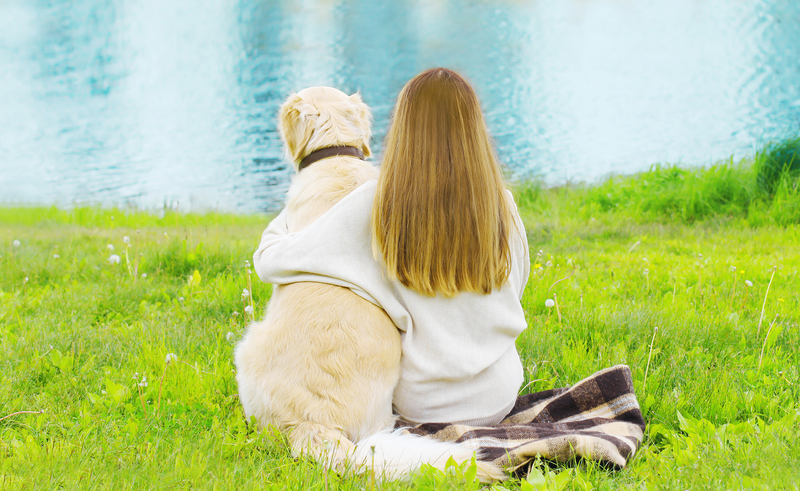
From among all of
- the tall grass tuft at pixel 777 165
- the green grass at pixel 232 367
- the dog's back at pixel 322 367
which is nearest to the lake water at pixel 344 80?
the tall grass tuft at pixel 777 165

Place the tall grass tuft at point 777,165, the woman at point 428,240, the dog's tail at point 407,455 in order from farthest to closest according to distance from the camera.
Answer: the tall grass tuft at point 777,165 → the woman at point 428,240 → the dog's tail at point 407,455

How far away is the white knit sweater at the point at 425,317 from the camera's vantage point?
2176mm

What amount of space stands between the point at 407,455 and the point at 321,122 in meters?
1.64

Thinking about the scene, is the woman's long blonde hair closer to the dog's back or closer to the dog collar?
the dog's back

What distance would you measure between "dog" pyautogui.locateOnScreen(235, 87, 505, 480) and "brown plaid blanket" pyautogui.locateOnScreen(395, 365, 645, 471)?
0.47 ft

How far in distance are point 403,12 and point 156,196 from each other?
19.9 meters

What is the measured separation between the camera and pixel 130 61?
83.2 ft

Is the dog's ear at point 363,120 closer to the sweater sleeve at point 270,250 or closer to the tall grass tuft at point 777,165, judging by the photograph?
the sweater sleeve at point 270,250

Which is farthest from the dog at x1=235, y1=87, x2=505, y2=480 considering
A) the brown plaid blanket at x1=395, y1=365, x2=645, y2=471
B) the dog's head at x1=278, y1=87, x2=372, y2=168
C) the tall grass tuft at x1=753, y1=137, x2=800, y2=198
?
the tall grass tuft at x1=753, y1=137, x2=800, y2=198

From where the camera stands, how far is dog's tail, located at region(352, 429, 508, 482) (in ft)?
6.22

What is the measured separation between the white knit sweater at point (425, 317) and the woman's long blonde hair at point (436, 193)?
0.08 meters

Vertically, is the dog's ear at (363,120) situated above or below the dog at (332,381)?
above

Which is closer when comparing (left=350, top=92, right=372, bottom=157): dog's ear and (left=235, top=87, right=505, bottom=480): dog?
(left=235, top=87, right=505, bottom=480): dog

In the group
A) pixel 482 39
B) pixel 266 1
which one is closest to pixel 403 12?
pixel 482 39
